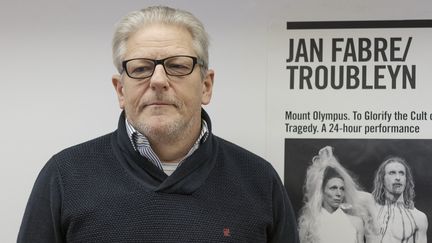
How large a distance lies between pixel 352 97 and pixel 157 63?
22.2 inches

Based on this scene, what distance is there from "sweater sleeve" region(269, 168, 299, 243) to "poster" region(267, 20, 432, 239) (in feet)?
0.44

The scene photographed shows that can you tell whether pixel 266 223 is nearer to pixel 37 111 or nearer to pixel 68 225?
pixel 68 225

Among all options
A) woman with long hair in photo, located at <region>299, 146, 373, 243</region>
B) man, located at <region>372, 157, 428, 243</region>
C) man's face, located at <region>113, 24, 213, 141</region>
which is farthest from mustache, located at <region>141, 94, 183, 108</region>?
man, located at <region>372, 157, 428, 243</region>

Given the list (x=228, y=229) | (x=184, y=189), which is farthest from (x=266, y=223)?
(x=184, y=189)

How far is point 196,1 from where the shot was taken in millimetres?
1569

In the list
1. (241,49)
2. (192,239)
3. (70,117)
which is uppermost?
(241,49)

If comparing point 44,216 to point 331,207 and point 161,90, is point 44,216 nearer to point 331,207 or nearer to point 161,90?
point 161,90

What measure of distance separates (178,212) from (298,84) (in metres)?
0.51

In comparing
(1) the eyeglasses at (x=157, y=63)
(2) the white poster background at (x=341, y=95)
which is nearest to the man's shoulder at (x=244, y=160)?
(2) the white poster background at (x=341, y=95)

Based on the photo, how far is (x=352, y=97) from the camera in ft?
4.88

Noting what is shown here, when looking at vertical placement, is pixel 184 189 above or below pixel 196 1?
below

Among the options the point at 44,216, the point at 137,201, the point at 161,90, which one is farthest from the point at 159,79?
the point at 44,216

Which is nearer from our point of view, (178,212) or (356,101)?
(178,212)

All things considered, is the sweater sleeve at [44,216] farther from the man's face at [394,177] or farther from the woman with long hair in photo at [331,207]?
the man's face at [394,177]
